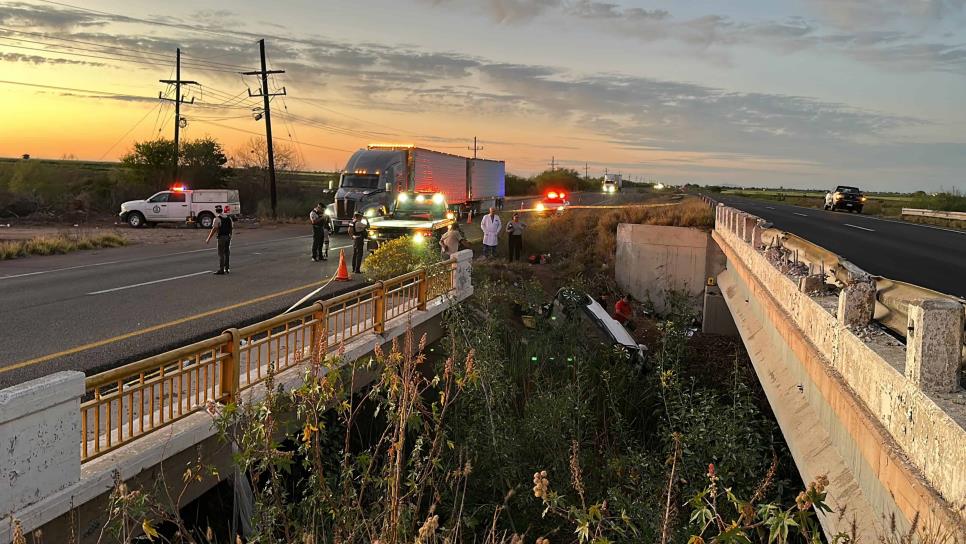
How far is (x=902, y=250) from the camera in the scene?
17328 millimetres

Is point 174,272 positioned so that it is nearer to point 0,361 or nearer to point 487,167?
point 0,361

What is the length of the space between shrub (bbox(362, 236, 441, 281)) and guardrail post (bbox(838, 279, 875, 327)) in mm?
10094

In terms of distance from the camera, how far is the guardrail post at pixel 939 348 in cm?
403

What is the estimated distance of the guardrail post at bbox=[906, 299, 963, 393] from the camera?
4031 millimetres

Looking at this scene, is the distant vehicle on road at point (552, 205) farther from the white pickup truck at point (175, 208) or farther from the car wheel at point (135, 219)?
the car wheel at point (135, 219)

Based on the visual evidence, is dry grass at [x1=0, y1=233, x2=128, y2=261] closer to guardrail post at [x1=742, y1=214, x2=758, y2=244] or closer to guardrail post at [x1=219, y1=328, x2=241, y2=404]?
guardrail post at [x1=219, y1=328, x2=241, y2=404]

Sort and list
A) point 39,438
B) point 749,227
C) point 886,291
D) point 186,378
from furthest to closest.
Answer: point 749,227, point 186,378, point 886,291, point 39,438

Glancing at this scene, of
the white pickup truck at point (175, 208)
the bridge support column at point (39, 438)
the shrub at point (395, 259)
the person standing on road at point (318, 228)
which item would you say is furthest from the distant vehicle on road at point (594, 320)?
the white pickup truck at point (175, 208)

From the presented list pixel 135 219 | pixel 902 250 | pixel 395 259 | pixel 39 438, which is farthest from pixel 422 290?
pixel 135 219

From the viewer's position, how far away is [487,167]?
52.3 m

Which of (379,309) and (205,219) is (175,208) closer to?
(205,219)

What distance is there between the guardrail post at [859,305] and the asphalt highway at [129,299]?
27.8 feet

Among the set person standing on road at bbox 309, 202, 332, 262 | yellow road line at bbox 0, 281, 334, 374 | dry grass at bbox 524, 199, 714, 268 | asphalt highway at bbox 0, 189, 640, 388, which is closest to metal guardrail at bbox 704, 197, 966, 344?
asphalt highway at bbox 0, 189, 640, 388

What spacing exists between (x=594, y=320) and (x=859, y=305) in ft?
36.3
